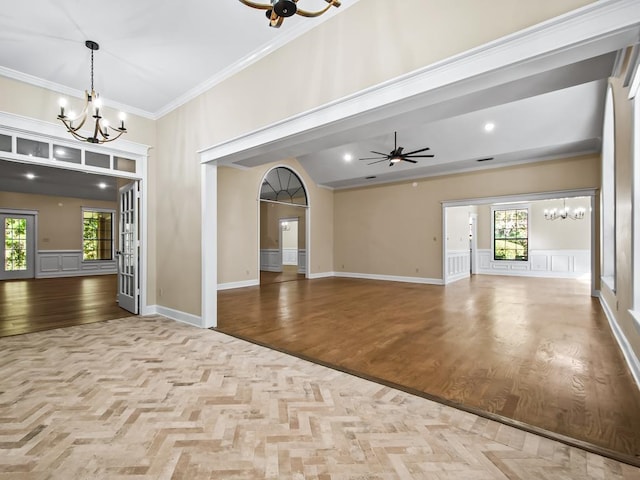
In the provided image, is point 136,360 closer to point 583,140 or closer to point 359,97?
point 359,97

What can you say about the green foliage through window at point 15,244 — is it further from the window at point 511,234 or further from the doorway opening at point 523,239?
the window at point 511,234

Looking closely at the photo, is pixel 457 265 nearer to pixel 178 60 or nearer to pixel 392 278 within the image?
pixel 392 278

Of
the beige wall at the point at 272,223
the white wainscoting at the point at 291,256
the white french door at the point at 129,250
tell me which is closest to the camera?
the white french door at the point at 129,250

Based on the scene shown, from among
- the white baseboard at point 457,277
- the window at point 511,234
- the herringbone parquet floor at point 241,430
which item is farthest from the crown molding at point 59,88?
the window at point 511,234

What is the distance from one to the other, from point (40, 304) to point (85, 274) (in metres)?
6.04

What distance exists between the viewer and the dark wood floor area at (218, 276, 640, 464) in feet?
6.69

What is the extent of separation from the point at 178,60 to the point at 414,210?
6849 millimetres

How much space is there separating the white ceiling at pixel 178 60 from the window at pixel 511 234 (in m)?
5.51

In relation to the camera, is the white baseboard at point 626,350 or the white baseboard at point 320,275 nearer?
the white baseboard at point 626,350

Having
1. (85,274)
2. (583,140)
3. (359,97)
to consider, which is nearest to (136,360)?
(359,97)

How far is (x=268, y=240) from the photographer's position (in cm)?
1205

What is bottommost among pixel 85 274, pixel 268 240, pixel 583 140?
pixel 85 274

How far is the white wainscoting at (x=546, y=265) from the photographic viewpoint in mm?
9742

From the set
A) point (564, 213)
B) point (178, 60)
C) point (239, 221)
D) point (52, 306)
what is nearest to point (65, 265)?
point (52, 306)
